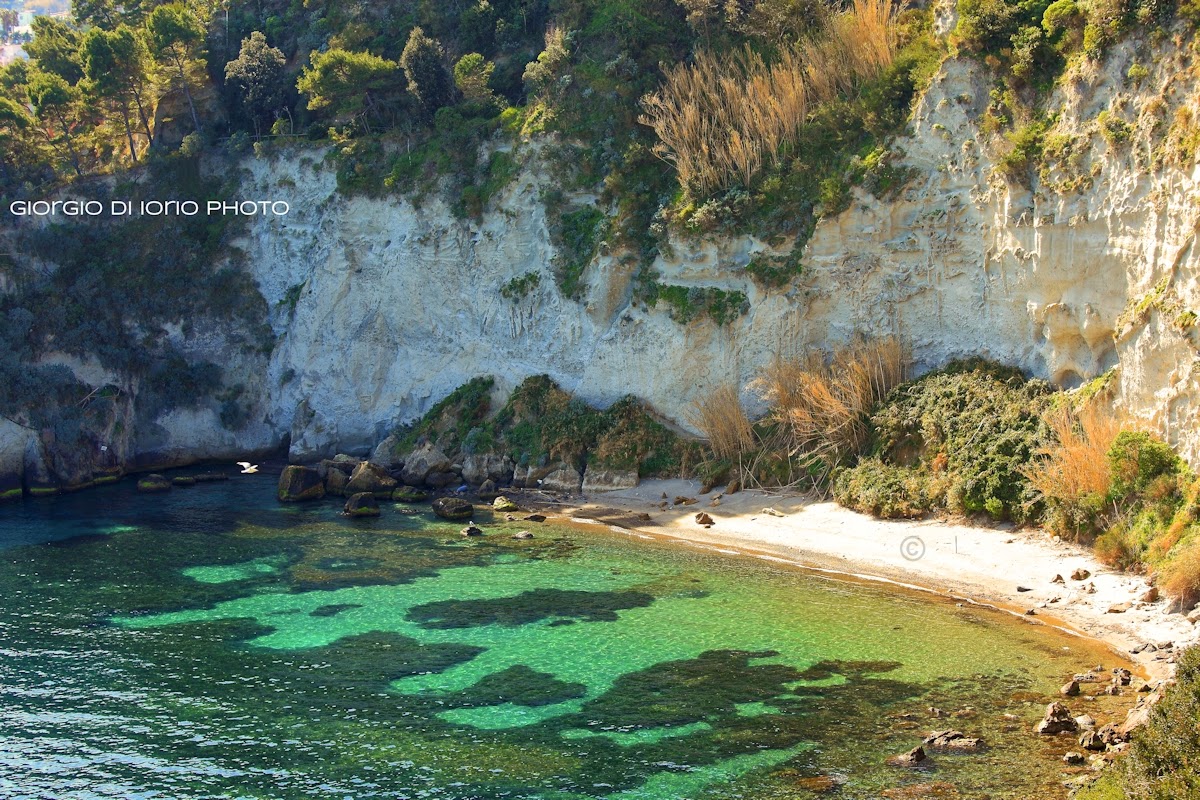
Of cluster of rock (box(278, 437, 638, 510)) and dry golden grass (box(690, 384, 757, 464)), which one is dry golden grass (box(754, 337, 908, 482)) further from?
cluster of rock (box(278, 437, 638, 510))

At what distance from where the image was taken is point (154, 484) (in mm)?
37250

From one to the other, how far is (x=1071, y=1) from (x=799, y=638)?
17.4 m

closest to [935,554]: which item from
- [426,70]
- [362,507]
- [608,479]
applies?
[608,479]

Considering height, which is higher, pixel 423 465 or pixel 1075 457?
pixel 1075 457

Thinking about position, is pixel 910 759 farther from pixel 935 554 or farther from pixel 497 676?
pixel 935 554

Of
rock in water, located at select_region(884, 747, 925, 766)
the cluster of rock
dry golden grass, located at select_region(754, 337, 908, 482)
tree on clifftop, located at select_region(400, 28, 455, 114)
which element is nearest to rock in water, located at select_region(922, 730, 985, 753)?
rock in water, located at select_region(884, 747, 925, 766)

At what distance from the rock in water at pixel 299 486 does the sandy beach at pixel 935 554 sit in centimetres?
958

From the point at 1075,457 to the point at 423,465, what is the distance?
70.7 feet

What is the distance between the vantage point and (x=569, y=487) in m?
33.5

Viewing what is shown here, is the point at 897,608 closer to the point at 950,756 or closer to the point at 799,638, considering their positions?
the point at 799,638

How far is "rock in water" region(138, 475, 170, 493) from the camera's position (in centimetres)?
3703

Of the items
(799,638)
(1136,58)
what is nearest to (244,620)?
(799,638)

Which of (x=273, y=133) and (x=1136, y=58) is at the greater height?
(x=273, y=133)

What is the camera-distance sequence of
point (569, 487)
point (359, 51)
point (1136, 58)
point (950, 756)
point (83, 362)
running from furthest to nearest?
1. point (359, 51)
2. point (83, 362)
3. point (569, 487)
4. point (1136, 58)
5. point (950, 756)
